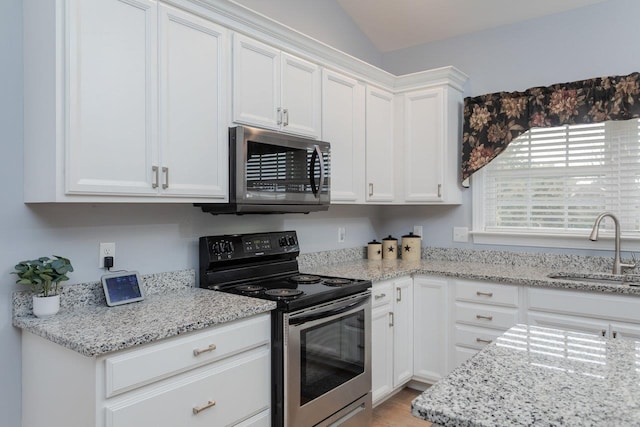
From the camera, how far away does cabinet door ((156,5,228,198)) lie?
1.95 metres

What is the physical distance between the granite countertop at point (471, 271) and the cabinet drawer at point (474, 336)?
331 mm

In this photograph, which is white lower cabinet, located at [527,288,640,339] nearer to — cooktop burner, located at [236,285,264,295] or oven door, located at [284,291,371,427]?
oven door, located at [284,291,371,427]

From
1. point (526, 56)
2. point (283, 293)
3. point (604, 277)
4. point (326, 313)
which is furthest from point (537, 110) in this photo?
point (283, 293)

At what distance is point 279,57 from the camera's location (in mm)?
2488

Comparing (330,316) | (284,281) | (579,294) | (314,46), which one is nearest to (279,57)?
(314,46)

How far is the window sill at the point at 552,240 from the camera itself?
2885 mm

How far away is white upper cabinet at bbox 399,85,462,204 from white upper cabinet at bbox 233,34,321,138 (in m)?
0.96

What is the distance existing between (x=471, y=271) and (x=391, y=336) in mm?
679

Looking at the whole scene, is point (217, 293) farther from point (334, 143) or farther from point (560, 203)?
point (560, 203)

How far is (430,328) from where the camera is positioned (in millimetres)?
3082

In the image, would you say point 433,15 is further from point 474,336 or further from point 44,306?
point 44,306

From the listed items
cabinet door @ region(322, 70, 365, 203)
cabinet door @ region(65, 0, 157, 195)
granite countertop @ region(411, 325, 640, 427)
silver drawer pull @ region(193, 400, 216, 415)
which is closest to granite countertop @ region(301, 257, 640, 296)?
cabinet door @ region(322, 70, 365, 203)

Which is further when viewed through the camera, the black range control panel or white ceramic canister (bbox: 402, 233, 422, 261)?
white ceramic canister (bbox: 402, 233, 422, 261)

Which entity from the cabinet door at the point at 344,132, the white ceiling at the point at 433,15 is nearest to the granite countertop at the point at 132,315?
the cabinet door at the point at 344,132
